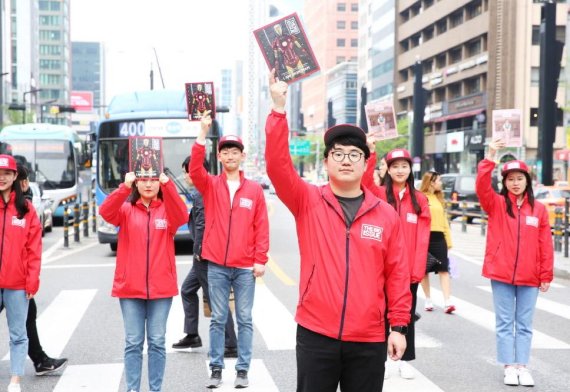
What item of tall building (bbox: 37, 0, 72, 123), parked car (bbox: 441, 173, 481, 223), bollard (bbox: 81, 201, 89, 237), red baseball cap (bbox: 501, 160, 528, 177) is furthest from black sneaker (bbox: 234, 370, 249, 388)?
tall building (bbox: 37, 0, 72, 123)

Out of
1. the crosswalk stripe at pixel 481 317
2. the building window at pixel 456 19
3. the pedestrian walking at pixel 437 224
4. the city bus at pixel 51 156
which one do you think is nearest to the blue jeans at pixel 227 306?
the crosswalk stripe at pixel 481 317

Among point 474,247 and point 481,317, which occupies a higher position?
point 481,317

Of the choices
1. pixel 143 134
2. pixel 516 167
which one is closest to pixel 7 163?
pixel 516 167

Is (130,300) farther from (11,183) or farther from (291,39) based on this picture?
(291,39)

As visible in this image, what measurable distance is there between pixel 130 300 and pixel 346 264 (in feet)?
7.74

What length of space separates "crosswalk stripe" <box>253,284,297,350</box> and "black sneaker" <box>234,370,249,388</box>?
1557mm

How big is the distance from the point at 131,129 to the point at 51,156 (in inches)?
474

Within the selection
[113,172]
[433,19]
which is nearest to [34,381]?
[113,172]

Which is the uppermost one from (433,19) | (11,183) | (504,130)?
(433,19)

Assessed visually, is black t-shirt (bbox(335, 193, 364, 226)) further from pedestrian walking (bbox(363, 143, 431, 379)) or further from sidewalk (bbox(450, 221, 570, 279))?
sidewalk (bbox(450, 221, 570, 279))

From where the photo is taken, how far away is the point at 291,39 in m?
4.35

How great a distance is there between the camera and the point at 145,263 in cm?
580

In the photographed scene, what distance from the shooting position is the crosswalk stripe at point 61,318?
8.48 metres

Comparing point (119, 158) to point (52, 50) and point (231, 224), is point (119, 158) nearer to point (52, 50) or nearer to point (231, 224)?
point (231, 224)
